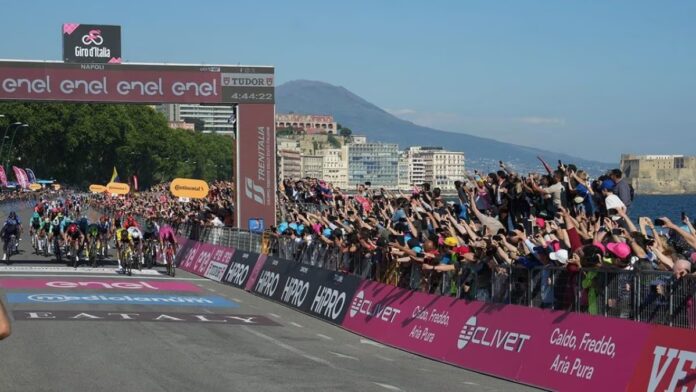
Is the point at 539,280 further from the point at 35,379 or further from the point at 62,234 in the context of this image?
the point at 62,234

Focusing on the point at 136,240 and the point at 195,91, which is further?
the point at 195,91

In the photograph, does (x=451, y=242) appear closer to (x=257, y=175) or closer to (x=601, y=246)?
(x=601, y=246)

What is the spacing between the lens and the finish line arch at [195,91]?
37.8 m

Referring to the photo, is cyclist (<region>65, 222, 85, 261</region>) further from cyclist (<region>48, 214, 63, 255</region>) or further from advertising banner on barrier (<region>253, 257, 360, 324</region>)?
advertising banner on barrier (<region>253, 257, 360, 324</region>)

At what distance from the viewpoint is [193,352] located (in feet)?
56.6

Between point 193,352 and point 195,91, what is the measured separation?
22402 mm

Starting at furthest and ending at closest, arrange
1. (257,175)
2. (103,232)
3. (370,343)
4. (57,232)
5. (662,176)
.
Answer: (662,176) < (57,232) < (257,175) < (103,232) < (370,343)

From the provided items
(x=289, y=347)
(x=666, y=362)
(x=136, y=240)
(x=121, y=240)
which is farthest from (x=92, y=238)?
(x=666, y=362)

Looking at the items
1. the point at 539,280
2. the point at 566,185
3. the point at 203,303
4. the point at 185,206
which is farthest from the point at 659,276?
the point at 185,206

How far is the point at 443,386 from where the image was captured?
1483 centimetres

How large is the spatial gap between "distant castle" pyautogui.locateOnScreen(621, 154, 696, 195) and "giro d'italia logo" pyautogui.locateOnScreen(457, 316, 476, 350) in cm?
17994

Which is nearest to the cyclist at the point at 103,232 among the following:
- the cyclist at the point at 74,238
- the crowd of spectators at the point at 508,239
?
the cyclist at the point at 74,238

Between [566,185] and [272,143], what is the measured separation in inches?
Answer: 860

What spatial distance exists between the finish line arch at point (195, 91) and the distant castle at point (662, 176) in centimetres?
15904
